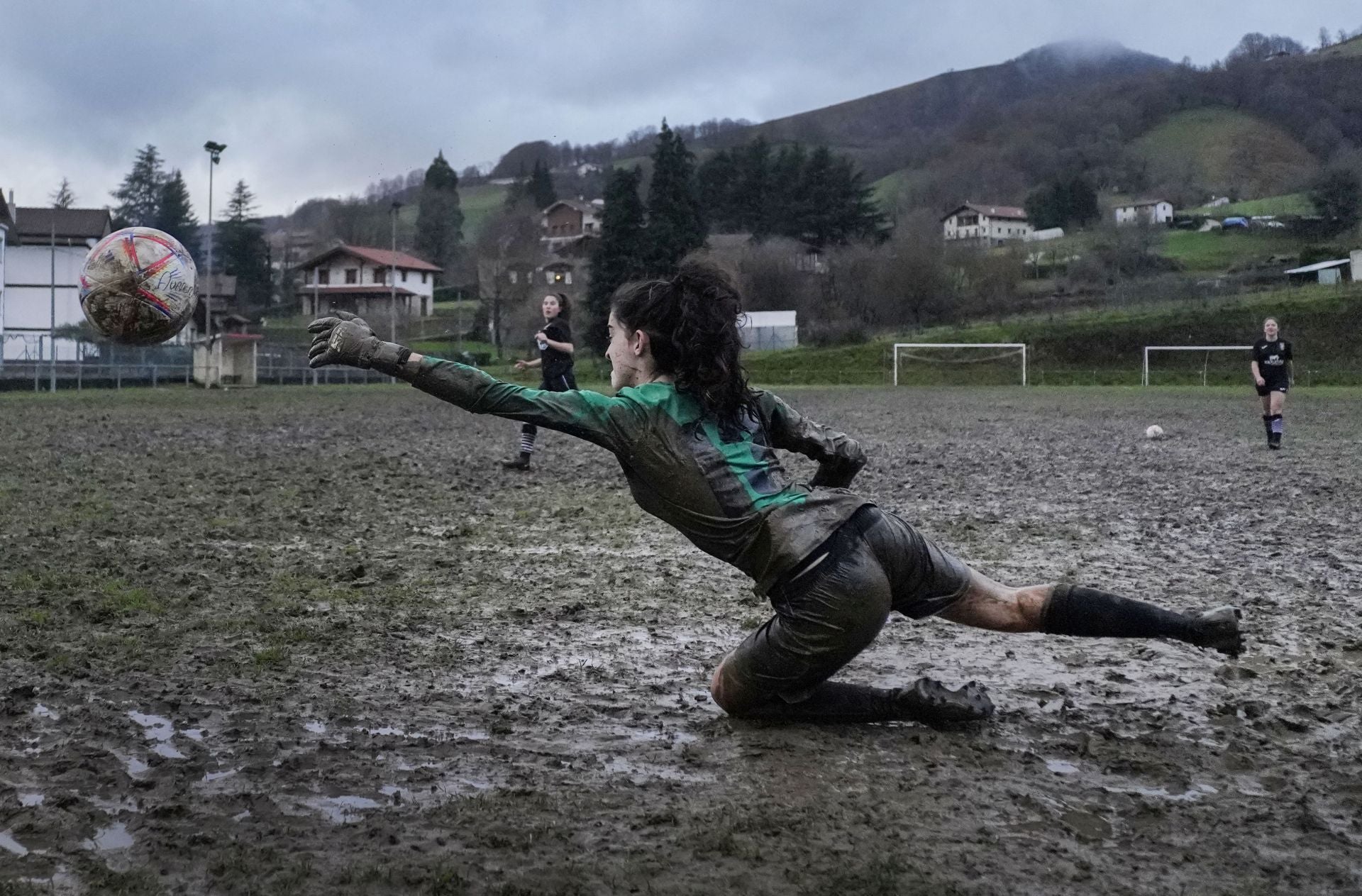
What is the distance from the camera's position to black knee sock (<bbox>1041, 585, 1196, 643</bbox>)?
444 cm

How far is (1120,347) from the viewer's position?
5656 centimetres

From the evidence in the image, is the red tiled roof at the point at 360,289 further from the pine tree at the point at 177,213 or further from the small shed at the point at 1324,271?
the small shed at the point at 1324,271

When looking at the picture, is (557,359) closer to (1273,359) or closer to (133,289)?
(133,289)

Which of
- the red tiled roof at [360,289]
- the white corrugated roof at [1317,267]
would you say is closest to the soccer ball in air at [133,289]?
the white corrugated roof at [1317,267]

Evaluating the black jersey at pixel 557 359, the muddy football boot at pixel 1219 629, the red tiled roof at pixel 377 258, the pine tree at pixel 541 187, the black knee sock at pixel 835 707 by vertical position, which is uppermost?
the pine tree at pixel 541 187

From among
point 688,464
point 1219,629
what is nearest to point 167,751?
point 688,464

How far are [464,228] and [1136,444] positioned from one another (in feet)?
366

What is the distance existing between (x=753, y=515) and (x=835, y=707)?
2.78 feet

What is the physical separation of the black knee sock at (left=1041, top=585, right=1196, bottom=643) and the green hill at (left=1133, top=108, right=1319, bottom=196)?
362 feet

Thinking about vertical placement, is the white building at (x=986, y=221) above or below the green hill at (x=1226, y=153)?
below

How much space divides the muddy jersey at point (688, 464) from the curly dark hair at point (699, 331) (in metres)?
0.08

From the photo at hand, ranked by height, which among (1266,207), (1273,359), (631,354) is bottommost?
(631,354)

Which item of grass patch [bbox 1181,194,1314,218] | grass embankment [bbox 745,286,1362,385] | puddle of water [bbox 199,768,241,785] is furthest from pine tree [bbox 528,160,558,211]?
puddle of water [bbox 199,768,241,785]

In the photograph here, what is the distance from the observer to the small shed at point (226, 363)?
4453 cm
